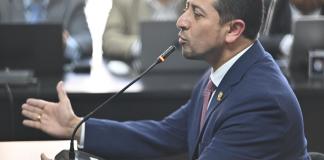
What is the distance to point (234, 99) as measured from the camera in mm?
1751

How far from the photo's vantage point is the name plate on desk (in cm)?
322

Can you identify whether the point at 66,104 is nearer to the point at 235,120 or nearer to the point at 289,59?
the point at 235,120

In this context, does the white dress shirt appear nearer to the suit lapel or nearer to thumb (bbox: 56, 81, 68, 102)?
the suit lapel

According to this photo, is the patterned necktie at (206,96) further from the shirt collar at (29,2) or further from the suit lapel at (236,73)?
the shirt collar at (29,2)

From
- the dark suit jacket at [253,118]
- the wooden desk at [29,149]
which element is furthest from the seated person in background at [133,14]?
the dark suit jacket at [253,118]

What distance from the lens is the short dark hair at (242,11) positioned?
1.74 meters

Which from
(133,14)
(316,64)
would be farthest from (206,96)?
(133,14)

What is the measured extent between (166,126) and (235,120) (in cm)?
52

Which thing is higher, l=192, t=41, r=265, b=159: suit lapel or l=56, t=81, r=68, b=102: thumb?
l=192, t=41, r=265, b=159: suit lapel


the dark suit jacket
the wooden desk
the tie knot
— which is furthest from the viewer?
the wooden desk

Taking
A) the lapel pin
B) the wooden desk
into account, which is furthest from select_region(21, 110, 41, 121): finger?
the lapel pin

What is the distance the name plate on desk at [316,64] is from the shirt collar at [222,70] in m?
1.46

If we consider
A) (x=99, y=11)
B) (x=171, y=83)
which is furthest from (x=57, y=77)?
(x=99, y=11)

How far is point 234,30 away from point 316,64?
159 cm
